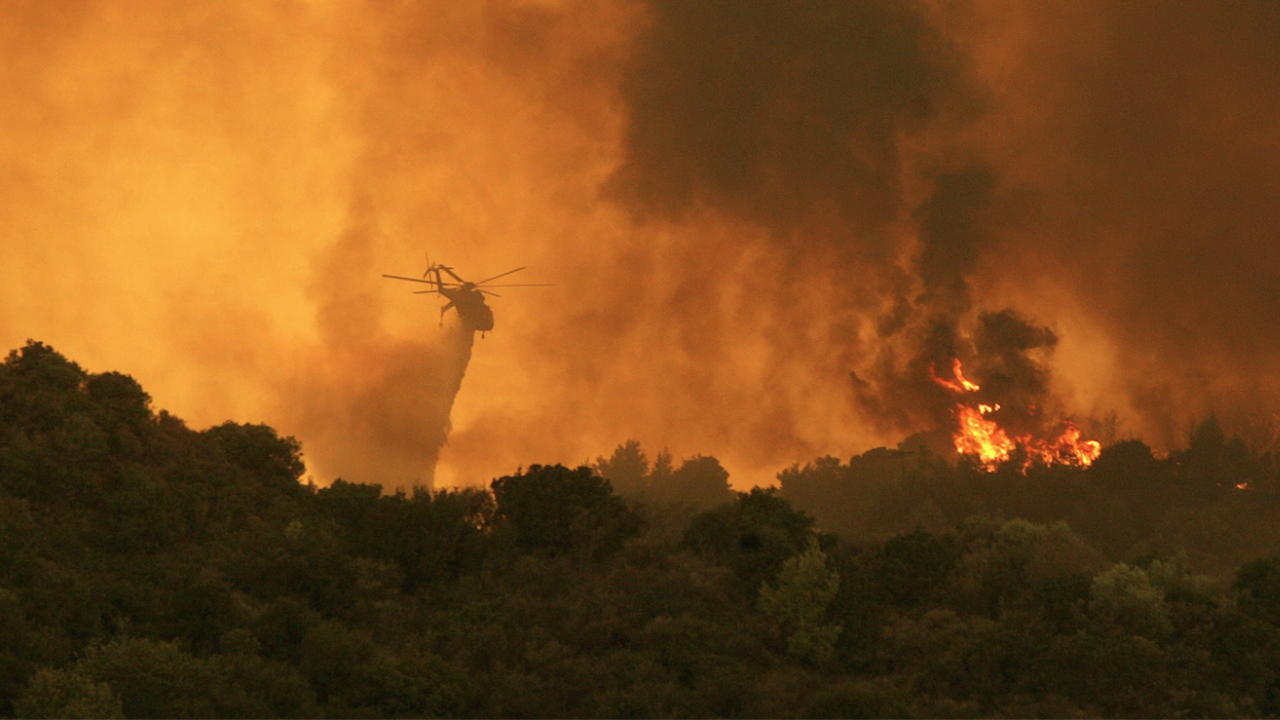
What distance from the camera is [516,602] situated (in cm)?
5012

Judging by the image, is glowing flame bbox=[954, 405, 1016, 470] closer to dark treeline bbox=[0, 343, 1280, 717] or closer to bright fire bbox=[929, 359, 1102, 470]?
bright fire bbox=[929, 359, 1102, 470]

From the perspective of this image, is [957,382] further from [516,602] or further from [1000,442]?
[516,602]

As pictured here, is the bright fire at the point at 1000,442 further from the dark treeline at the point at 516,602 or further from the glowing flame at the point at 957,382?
the dark treeline at the point at 516,602

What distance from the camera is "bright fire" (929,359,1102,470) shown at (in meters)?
106

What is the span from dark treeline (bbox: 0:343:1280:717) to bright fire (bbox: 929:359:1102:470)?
43.8m

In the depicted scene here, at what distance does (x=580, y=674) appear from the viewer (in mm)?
44375

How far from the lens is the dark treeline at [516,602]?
42.2m

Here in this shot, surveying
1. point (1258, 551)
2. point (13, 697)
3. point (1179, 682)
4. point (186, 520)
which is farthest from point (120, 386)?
point (1258, 551)

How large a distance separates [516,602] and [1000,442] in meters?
67.1

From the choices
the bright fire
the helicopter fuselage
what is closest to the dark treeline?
the bright fire

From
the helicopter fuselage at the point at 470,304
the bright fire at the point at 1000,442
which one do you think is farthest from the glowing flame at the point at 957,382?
the helicopter fuselage at the point at 470,304

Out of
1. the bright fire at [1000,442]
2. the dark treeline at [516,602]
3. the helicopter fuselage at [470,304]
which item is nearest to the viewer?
the dark treeline at [516,602]

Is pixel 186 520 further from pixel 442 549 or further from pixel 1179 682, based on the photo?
pixel 1179 682

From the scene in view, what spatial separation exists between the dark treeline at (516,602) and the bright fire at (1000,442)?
4385cm
